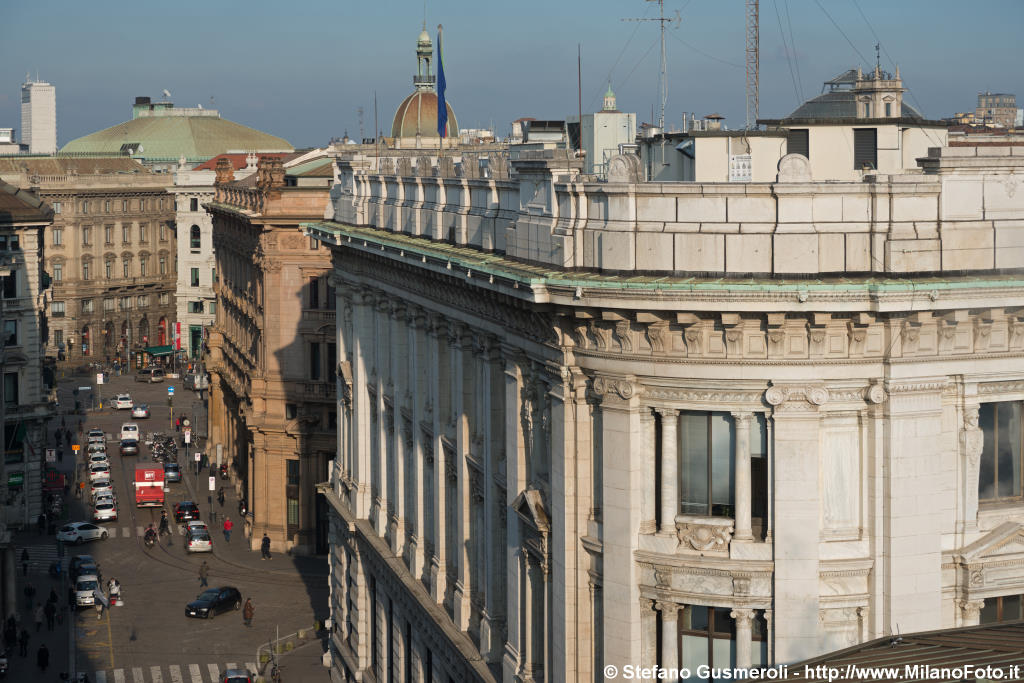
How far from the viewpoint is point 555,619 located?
129 feet

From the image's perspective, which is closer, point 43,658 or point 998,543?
point 998,543

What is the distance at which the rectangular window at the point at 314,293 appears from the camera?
344 ft

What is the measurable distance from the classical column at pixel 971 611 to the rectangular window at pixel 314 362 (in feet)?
234

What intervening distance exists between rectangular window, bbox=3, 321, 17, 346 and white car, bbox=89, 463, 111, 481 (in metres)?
20.7

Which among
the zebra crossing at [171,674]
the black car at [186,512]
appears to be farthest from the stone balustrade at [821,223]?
the black car at [186,512]

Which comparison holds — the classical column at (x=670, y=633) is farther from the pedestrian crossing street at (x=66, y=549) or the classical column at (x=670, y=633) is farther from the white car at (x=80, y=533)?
the white car at (x=80, y=533)

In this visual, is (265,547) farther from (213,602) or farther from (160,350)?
(160,350)

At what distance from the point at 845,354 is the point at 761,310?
2.33 m

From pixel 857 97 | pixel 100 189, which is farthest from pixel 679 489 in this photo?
pixel 100 189

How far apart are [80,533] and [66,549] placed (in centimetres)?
152

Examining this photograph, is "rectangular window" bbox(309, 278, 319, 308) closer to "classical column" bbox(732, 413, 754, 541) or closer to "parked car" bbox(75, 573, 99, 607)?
"parked car" bbox(75, 573, 99, 607)

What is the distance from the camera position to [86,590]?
95.2 metres

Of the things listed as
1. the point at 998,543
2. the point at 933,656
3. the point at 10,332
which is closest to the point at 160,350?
the point at 10,332

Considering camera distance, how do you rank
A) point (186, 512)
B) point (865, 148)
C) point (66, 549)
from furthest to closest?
point (186, 512)
point (66, 549)
point (865, 148)
